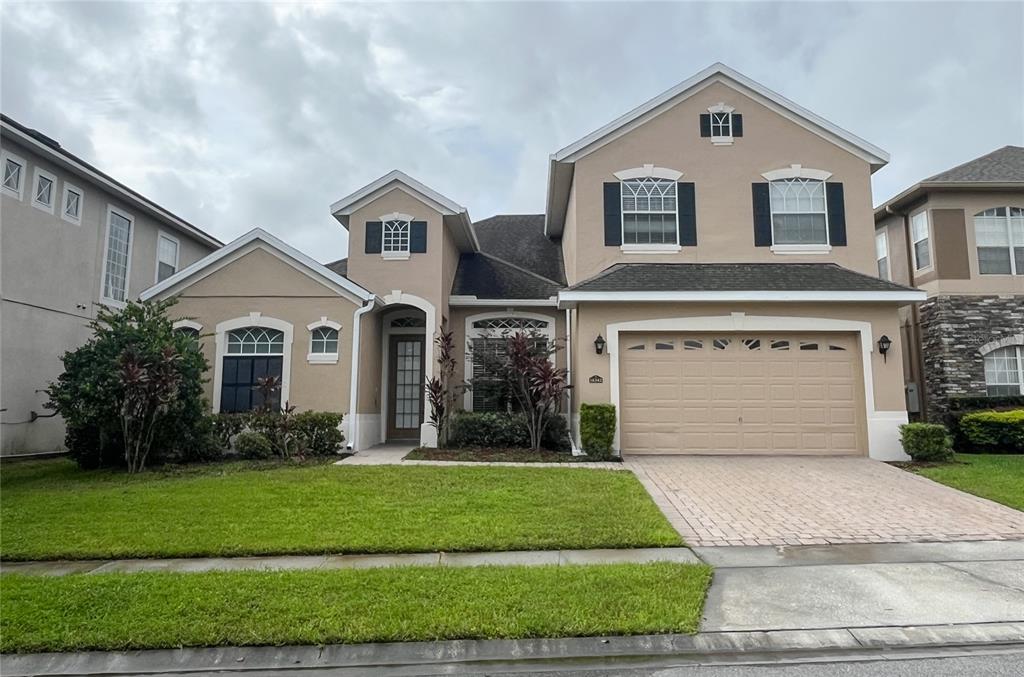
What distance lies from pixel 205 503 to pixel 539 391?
6468mm

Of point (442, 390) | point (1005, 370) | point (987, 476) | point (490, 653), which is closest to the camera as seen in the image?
→ point (490, 653)

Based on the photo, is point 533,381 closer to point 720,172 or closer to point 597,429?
point 597,429

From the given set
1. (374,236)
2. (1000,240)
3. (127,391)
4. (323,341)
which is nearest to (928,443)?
(1000,240)

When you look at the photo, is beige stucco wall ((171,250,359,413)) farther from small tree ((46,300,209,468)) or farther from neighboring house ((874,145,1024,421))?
neighboring house ((874,145,1024,421))

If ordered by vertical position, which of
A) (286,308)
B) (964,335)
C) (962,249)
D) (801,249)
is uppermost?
(962,249)

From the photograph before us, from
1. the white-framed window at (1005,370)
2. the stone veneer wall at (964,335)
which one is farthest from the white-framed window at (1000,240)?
the white-framed window at (1005,370)

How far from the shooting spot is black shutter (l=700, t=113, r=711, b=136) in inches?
555

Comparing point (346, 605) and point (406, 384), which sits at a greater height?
point (406, 384)

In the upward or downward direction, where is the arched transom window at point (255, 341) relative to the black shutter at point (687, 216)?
downward

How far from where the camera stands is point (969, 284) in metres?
14.9

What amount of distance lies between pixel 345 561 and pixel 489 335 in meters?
9.94

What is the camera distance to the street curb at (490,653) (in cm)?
392

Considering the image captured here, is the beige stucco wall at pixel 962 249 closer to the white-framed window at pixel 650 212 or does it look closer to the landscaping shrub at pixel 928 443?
the landscaping shrub at pixel 928 443

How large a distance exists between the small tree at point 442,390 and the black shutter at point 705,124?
25.5ft
